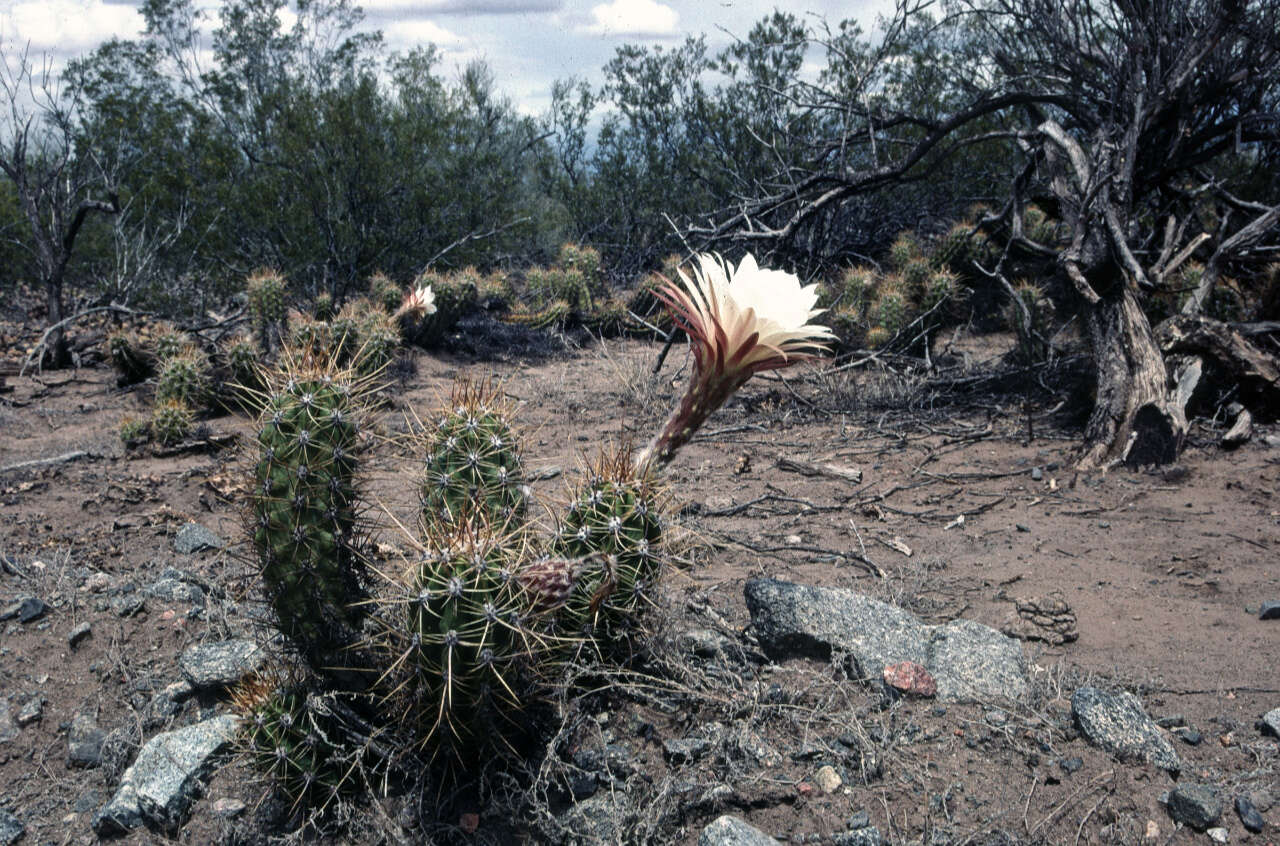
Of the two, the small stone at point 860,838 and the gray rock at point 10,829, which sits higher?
the small stone at point 860,838

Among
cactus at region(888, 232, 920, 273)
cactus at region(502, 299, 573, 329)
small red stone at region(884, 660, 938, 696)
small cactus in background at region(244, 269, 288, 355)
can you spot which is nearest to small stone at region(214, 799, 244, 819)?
small red stone at region(884, 660, 938, 696)

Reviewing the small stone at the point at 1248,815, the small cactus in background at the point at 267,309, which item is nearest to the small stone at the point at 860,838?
the small stone at the point at 1248,815

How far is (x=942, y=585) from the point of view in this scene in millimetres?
3736

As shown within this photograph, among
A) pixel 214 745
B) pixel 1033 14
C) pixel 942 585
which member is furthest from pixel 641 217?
pixel 214 745

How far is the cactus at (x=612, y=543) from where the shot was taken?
2.48 m

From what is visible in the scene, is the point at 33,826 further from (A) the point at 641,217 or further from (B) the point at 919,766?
(A) the point at 641,217

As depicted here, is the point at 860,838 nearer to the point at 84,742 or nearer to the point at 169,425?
the point at 84,742

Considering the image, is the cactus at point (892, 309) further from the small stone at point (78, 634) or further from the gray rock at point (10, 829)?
the gray rock at point (10, 829)

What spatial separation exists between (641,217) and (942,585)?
11.0 meters

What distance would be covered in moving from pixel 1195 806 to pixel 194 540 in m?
4.14

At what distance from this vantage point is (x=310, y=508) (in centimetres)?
231

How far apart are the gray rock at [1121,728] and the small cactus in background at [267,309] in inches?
281

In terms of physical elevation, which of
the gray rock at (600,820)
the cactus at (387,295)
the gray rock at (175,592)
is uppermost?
the cactus at (387,295)

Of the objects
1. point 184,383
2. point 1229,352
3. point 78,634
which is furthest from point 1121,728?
point 184,383
